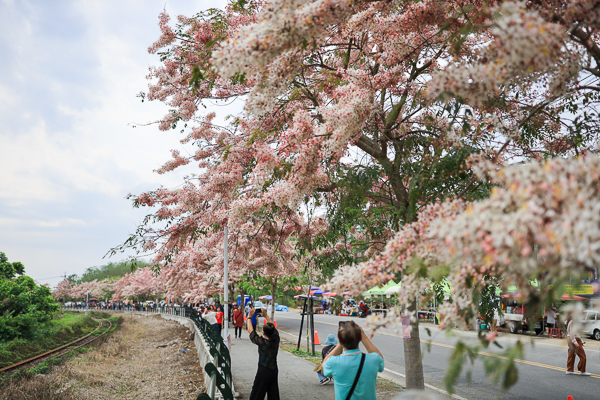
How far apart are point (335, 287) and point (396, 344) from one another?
1860cm

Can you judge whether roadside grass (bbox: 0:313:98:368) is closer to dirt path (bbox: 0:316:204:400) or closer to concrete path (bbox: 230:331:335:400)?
dirt path (bbox: 0:316:204:400)

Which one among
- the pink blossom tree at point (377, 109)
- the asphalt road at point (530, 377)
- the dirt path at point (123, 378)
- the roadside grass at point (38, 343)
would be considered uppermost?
the pink blossom tree at point (377, 109)

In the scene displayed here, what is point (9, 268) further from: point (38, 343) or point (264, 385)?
point (264, 385)

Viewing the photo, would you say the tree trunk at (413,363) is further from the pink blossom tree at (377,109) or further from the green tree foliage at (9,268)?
the green tree foliage at (9,268)

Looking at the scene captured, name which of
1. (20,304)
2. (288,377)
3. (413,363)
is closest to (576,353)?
(288,377)

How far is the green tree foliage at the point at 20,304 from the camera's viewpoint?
780 inches

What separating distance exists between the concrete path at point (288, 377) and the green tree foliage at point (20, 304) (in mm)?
11789

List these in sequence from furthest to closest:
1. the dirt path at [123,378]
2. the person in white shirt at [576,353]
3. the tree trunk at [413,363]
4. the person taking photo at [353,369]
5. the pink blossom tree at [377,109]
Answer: the person in white shirt at [576,353]
the dirt path at [123,378]
the tree trunk at [413,363]
the person taking photo at [353,369]
the pink blossom tree at [377,109]

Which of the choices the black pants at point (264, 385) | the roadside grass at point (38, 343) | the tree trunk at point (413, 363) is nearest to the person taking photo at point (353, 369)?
the tree trunk at point (413, 363)

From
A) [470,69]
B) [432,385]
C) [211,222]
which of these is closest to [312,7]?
[470,69]

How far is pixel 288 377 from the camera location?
10.9 m

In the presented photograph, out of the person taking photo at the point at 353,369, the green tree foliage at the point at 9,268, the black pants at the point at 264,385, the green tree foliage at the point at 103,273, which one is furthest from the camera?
the green tree foliage at the point at 103,273

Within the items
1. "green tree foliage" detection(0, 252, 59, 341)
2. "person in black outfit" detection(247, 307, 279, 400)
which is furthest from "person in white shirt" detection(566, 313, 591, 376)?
"green tree foliage" detection(0, 252, 59, 341)

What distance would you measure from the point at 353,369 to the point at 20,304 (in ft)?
71.8
